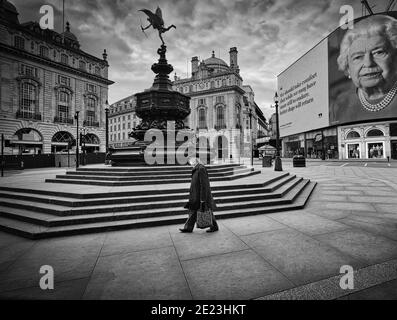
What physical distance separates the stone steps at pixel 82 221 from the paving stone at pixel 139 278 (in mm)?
1440

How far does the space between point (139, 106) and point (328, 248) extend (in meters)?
9.86

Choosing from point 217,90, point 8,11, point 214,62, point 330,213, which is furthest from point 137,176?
point 214,62

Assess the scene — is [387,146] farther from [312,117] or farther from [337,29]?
[337,29]

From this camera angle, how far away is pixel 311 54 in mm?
42000

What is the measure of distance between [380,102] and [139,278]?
42066mm

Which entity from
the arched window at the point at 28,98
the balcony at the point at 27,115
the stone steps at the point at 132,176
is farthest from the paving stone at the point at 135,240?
the arched window at the point at 28,98

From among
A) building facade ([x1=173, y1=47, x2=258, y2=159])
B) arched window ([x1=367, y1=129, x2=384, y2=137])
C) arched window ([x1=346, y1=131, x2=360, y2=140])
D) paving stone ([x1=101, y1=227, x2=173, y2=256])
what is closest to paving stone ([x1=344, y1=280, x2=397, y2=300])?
paving stone ([x1=101, y1=227, x2=173, y2=256])

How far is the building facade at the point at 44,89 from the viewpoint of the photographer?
29.2 metres

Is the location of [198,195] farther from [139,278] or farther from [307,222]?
[307,222]

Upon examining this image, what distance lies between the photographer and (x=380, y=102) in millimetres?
31969

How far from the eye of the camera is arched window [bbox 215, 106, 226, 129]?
54406mm

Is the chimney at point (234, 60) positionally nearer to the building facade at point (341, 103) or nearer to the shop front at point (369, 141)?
the building facade at point (341, 103)

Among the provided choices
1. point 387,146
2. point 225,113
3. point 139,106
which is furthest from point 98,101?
point 387,146

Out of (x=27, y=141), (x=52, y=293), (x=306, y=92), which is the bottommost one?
(x=52, y=293)
